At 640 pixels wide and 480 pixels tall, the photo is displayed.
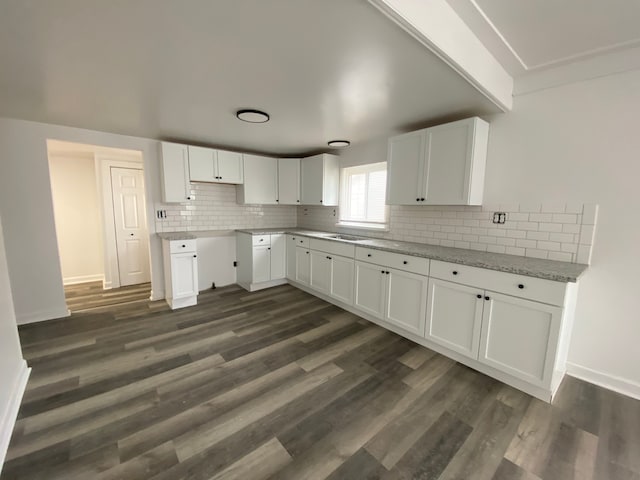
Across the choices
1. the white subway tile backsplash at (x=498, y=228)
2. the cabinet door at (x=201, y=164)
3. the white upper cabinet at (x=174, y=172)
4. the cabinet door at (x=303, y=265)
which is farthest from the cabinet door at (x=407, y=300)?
the white upper cabinet at (x=174, y=172)

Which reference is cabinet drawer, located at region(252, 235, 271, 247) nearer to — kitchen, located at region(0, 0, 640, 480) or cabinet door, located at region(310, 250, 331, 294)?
cabinet door, located at region(310, 250, 331, 294)

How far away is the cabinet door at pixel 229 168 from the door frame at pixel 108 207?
1.27 metres

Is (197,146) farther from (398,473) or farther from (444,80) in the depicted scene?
(398,473)

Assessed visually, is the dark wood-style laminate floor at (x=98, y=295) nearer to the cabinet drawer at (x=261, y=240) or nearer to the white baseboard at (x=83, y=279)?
the white baseboard at (x=83, y=279)

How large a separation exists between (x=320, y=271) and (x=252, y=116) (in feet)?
6.93

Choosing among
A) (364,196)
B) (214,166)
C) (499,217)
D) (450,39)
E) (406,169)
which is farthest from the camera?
(364,196)

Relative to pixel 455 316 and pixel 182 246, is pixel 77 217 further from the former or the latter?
pixel 455 316

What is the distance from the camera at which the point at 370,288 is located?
9.83ft

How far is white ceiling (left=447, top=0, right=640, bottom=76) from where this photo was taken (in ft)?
4.67

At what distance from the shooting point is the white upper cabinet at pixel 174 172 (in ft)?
11.5

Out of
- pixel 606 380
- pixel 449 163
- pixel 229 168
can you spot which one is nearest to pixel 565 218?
pixel 449 163

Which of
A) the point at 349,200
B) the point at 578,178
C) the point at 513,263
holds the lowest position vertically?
the point at 513,263

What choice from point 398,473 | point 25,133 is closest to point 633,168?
point 398,473

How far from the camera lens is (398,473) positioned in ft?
4.49
